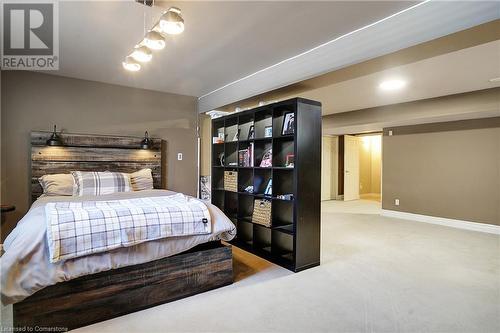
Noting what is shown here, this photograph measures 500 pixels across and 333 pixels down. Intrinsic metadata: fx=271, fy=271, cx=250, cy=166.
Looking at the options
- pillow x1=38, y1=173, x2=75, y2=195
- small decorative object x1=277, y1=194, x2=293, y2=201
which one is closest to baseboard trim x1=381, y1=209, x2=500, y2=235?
small decorative object x1=277, y1=194, x2=293, y2=201

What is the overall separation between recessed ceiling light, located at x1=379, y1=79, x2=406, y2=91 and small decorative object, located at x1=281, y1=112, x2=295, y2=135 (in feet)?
5.25

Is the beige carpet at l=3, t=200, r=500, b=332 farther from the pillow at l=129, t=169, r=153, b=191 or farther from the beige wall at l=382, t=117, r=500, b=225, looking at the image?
the pillow at l=129, t=169, r=153, b=191

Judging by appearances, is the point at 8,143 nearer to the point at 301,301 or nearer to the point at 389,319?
the point at 301,301

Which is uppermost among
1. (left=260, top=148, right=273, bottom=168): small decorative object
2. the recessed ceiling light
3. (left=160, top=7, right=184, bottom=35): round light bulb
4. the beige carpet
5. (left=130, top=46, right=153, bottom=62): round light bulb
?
the recessed ceiling light

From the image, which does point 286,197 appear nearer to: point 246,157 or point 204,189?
point 246,157

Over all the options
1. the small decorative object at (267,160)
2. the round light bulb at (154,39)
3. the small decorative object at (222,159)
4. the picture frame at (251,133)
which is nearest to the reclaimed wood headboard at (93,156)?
the small decorative object at (222,159)

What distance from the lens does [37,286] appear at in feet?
5.60

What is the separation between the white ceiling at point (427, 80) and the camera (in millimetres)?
2869

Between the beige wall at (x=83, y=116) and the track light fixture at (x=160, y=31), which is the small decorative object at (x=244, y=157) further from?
the track light fixture at (x=160, y=31)

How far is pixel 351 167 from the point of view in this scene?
26.6ft

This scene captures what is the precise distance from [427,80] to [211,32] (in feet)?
9.58

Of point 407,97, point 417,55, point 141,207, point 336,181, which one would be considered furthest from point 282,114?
point 336,181

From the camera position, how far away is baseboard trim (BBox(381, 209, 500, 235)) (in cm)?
454

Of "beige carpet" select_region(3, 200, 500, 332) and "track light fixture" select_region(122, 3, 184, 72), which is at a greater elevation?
"track light fixture" select_region(122, 3, 184, 72)
